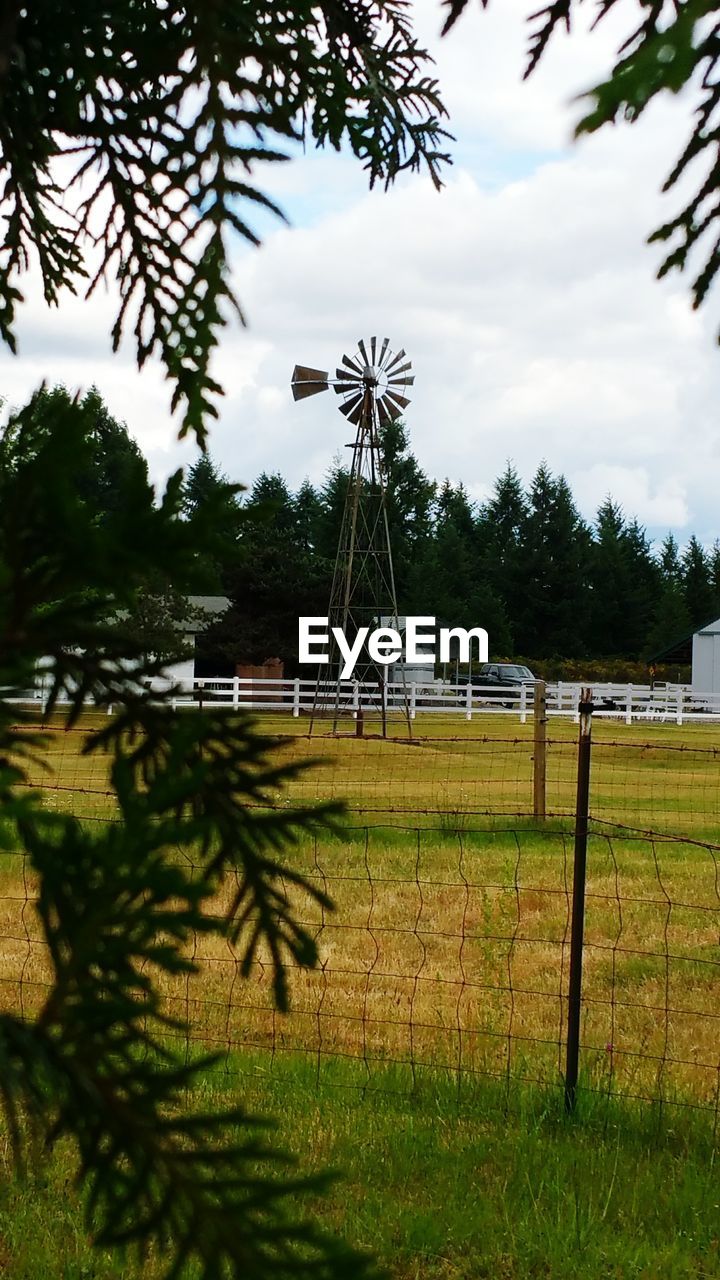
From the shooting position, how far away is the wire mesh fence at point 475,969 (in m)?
6.12

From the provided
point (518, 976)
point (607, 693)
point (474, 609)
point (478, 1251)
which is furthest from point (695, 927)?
point (474, 609)

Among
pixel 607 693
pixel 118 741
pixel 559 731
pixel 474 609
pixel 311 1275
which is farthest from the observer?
pixel 474 609

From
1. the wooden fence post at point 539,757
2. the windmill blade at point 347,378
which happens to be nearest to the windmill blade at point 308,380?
the windmill blade at point 347,378

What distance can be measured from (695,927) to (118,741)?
28.2 ft

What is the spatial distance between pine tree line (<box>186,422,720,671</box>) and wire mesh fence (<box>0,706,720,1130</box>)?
55.9 meters

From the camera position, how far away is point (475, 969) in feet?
26.3

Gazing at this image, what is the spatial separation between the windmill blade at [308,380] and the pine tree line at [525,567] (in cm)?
3309

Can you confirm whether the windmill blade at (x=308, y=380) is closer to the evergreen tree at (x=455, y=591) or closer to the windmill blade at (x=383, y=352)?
the windmill blade at (x=383, y=352)

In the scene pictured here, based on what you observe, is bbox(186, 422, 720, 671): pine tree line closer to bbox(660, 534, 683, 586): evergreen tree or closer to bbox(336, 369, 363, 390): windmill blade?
bbox(660, 534, 683, 586): evergreen tree

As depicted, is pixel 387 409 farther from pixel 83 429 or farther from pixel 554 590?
pixel 554 590

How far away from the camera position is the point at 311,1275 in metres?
1.23

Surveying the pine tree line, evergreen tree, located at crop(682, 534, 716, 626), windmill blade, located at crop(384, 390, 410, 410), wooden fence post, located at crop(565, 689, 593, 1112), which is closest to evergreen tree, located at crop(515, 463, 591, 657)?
the pine tree line

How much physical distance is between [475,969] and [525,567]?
6959 cm

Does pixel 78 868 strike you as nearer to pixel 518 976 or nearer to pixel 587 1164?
pixel 587 1164
